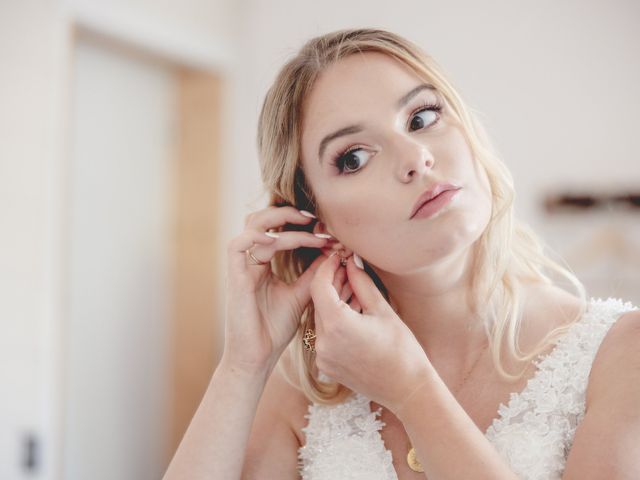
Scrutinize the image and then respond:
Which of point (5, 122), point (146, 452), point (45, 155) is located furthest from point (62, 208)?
point (146, 452)

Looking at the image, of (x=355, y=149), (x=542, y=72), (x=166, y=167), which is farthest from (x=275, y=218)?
(x=166, y=167)

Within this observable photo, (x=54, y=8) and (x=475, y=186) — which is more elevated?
(x=54, y=8)

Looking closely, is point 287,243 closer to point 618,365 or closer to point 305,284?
point 305,284

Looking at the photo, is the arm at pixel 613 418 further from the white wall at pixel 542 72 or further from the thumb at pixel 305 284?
the white wall at pixel 542 72

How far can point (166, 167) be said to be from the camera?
354 centimetres

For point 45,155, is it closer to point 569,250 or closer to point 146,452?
point 146,452

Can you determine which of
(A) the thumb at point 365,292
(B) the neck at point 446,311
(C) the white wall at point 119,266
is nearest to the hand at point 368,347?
(A) the thumb at point 365,292

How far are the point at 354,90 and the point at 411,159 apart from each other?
7.5 inches

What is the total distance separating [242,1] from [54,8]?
1374mm

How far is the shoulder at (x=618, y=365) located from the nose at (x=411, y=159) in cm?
43

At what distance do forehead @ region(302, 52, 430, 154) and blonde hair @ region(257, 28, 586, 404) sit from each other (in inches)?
0.9

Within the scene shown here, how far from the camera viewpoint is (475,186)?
1.19m

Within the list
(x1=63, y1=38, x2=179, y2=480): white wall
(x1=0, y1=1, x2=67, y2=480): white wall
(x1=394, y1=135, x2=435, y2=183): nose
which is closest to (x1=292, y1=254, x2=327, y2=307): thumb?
(x1=394, y1=135, x2=435, y2=183): nose

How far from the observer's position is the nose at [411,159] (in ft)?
3.77
